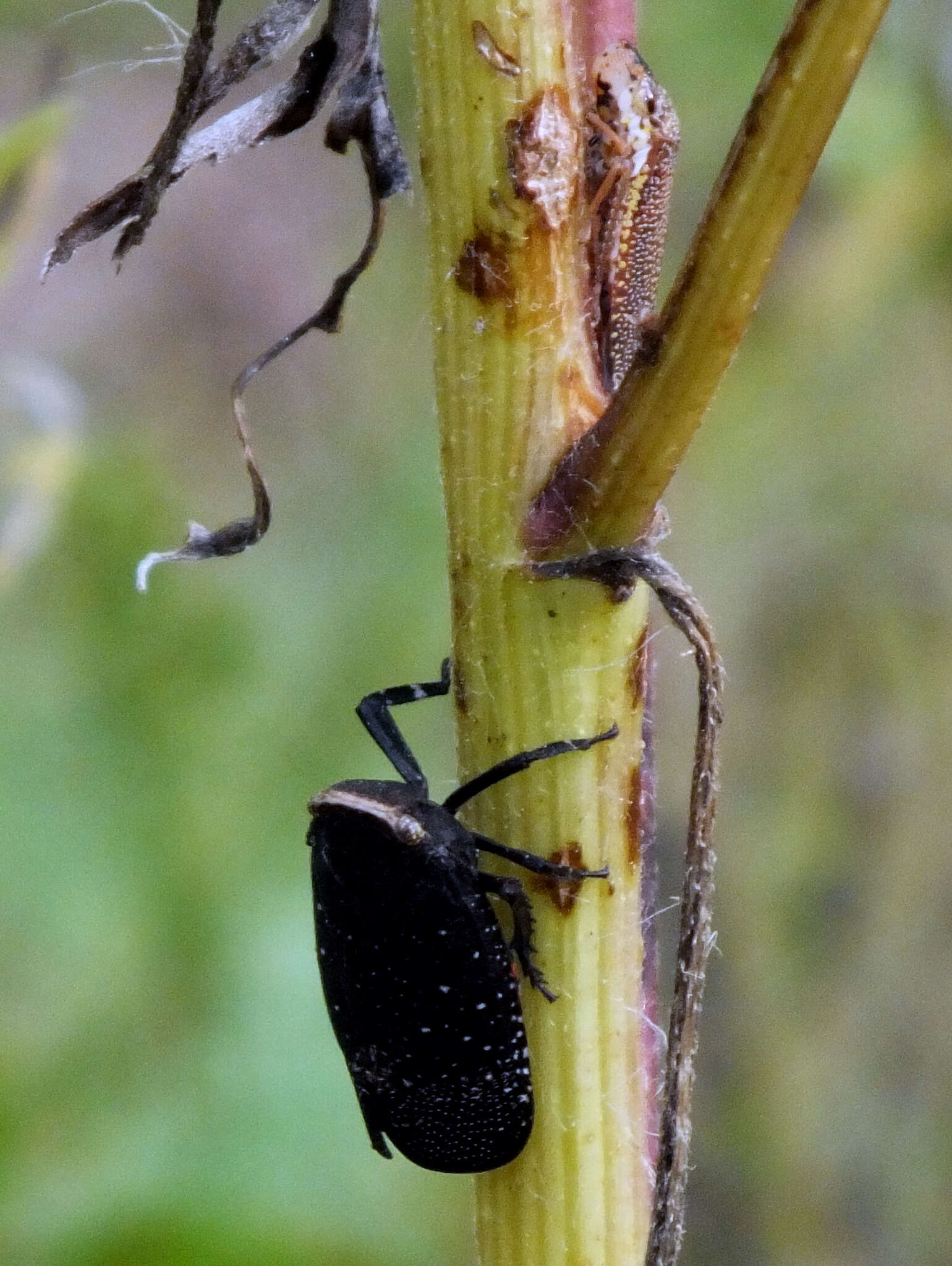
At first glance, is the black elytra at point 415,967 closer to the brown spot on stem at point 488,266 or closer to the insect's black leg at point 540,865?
the insect's black leg at point 540,865

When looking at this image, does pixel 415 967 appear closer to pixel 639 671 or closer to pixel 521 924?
pixel 521 924

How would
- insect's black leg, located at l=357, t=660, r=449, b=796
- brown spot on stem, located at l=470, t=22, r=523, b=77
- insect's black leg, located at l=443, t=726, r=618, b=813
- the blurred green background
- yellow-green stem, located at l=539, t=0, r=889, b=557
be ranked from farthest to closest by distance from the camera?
1. the blurred green background
2. insect's black leg, located at l=357, t=660, r=449, b=796
3. insect's black leg, located at l=443, t=726, r=618, b=813
4. brown spot on stem, located at l=470, t=22, r=523, b=77
5. yellow-green stem, located at l=539, t=0, r=889, b=557

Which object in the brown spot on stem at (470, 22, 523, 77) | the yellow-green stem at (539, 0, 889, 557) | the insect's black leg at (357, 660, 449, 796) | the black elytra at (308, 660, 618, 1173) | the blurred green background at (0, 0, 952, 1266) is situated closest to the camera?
the yellow-green stem at (539, 0, 889, 557)

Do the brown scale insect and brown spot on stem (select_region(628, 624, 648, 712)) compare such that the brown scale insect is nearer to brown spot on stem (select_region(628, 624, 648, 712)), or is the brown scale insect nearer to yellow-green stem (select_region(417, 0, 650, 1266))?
yellow-green stem (select_region(417, 0, 650, 1266))

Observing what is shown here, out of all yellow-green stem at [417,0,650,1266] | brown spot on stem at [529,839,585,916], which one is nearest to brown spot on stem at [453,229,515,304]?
yellow-green stem at [417,0,650,1266]

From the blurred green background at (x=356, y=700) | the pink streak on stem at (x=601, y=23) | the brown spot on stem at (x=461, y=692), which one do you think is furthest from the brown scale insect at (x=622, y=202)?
the blurred green background at (x=356, y=700)
